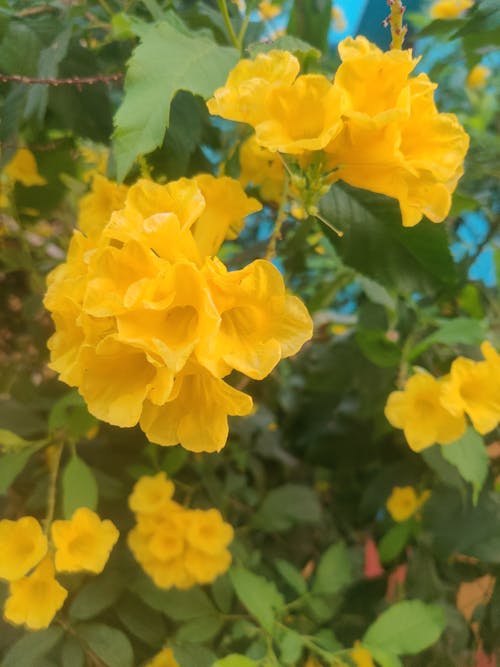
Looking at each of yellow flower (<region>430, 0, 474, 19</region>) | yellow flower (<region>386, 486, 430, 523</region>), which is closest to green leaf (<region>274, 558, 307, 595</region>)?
yellow flower (<region>386, 486, 430, 523</region>)

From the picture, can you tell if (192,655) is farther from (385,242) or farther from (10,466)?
(385,242)

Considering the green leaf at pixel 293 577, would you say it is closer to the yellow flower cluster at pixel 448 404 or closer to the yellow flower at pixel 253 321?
the yellow flower cluster at pixel 448 404

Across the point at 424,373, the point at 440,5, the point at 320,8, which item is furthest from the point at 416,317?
the point at 440,5

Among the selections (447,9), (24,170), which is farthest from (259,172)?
(447,9)

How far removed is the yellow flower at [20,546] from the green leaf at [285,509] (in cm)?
26

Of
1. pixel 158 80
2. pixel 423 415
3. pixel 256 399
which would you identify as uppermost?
pixel 158 80

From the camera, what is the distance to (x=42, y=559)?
0.35 m

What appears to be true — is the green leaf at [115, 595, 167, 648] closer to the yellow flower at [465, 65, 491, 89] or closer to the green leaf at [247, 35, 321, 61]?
the green leaf at [247, 35, 321, 61]

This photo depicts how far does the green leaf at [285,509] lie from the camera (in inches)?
22.3

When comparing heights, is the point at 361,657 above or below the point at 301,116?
below

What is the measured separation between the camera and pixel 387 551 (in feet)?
1.82

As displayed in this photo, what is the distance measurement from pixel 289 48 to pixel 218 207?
0.32 ft

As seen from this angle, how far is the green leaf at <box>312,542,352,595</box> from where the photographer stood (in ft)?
1.60

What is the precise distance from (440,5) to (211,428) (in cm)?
65
